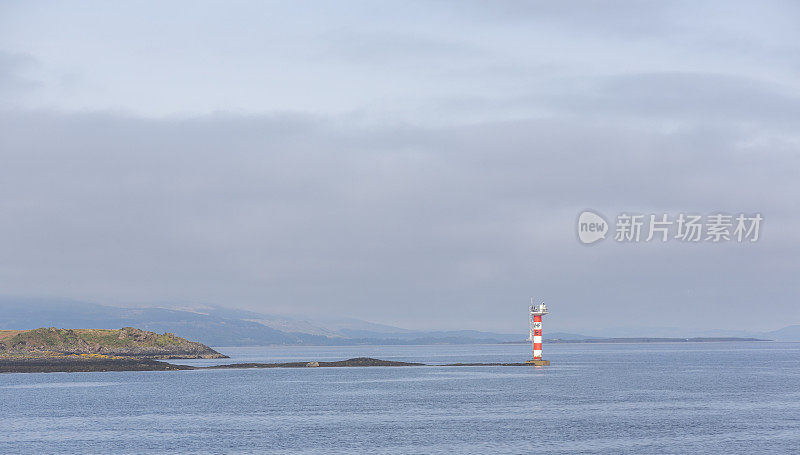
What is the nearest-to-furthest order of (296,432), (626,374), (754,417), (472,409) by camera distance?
(296,432), (754,417), (472,409), (626,374)

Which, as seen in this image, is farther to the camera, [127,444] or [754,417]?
[754,417]

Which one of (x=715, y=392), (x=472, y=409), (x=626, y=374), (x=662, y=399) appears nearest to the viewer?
(x=472, y=409)

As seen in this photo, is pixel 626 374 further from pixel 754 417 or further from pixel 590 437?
pixel 590 437

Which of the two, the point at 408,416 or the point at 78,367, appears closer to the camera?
the point at 408,416

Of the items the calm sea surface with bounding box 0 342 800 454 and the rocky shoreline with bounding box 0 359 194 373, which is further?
the rocky shoreline with bounding box 0 359 194 373

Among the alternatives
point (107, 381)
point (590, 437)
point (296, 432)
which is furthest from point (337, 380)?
point (590, 437)

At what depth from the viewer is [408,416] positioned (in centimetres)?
8925

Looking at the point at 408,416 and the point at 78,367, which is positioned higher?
the point at 408,416

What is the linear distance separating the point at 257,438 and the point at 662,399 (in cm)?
5806

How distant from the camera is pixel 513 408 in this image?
96.7m

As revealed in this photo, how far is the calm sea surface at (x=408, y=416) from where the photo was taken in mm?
68625

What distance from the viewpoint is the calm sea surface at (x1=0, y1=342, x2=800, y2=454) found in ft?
225

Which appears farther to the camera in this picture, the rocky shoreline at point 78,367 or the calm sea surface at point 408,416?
the rocky shoreline at point 78,367

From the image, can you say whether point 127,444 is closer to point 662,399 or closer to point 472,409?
point 472,409
